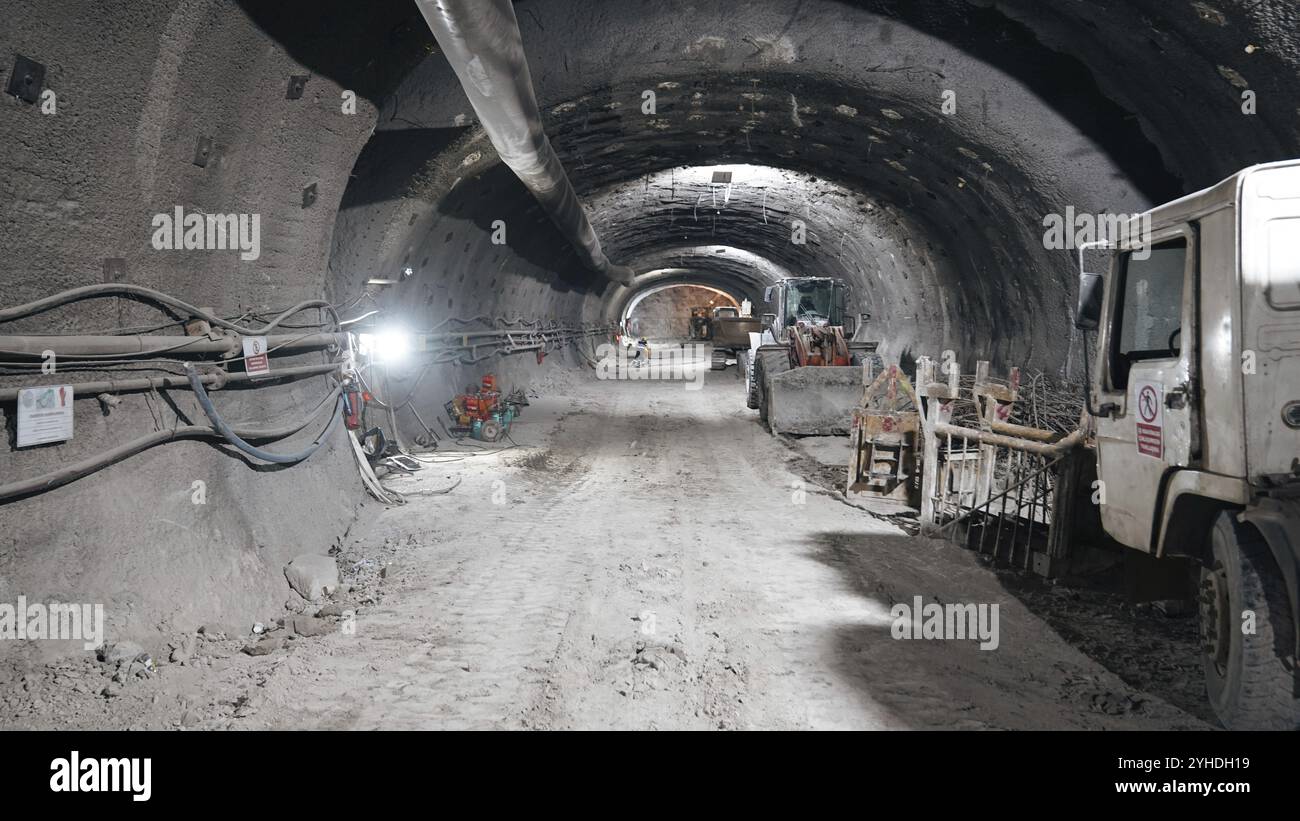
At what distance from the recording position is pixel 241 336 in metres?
4.96

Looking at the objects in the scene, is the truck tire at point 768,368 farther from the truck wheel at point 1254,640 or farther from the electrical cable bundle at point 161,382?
the truck wheel at point 1254,640

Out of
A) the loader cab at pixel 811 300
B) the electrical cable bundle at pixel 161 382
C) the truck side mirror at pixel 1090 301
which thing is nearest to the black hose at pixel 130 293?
the electrical cable bundle at pixel 161 382

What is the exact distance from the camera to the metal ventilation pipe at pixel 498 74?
14.0 feet

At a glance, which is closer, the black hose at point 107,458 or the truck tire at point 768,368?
the black hose at point 107,458

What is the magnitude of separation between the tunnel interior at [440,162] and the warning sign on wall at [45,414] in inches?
4.2

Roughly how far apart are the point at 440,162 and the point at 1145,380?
7413 mm

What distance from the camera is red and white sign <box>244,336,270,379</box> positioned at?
16.3 ft

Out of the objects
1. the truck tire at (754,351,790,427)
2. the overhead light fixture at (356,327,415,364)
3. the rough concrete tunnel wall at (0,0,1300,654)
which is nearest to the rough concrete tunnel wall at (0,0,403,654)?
the rough concrete tunnel wall at (0,0,1300,654)

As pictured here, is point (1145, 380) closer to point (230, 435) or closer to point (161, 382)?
point (230, 435)

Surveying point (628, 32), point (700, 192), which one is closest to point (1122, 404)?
point (628, 32)

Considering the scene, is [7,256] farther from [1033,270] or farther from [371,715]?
[1033,270]

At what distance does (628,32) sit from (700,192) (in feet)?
25.7

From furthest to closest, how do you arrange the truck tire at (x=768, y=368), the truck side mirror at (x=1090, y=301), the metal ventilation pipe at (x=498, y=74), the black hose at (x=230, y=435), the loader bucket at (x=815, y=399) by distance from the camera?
the truck tire at (x=768, y=368) < the loader bucket at (x=815, y=399) < the black hose at (x=230, y=435) < the metal ventilation pipe at (x=498, y=74) < the truck side mirror at (x=1090, y=301)

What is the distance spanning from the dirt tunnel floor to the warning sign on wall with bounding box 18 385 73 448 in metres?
1.08
